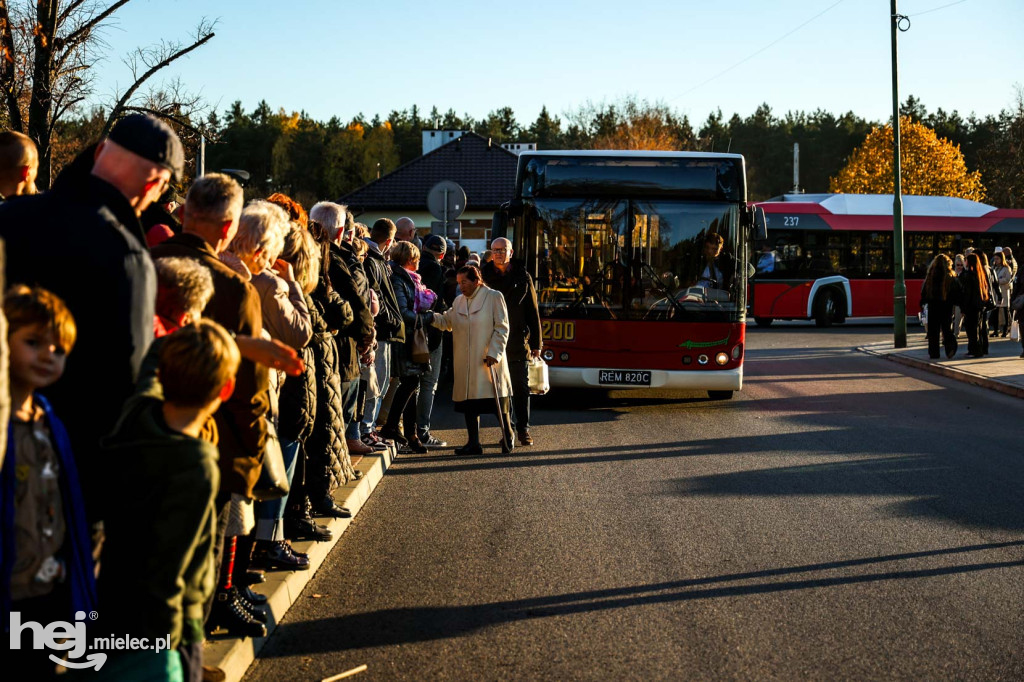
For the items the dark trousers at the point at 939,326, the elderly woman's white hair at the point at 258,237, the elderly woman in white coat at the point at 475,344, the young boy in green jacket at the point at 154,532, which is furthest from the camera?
the dark trousers at the point at 939,326

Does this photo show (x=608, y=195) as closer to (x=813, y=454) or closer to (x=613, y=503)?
(x=813, y=454)

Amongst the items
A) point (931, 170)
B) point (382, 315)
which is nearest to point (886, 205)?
point (382, 315)

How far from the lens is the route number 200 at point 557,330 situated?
46.8 feet

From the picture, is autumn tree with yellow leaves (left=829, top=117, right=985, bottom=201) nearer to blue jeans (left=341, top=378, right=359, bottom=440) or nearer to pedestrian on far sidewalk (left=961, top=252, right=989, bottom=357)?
pedestrian on far sidewalk (left=961, top=252, right=989, bottom=357)

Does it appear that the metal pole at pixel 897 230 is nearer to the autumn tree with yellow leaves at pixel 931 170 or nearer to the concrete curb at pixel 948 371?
the concrete curb at pixel 948 371

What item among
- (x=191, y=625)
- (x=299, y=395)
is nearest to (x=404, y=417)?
(x=299, y=395)

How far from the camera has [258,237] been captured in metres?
5.47

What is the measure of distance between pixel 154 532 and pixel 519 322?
8278mm

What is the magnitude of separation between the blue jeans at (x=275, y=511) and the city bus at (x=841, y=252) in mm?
28697

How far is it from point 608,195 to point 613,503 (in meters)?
6.82

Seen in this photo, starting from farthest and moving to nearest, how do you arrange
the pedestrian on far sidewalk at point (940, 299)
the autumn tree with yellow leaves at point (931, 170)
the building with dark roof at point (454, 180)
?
the autumn tree with yellow leaves at point (931, 170) → the building with dark roof at point (454, 180) → the pedestrian on far sidewalk at point (940, 299)

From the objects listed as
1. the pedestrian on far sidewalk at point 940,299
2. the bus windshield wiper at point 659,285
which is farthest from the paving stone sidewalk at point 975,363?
the bus windshield wiper at point 659,285

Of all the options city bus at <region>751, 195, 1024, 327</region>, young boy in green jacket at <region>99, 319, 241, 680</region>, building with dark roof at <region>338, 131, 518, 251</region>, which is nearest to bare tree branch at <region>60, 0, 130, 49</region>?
young boy in green jacket at <region>99, 319, 241, 680</region>

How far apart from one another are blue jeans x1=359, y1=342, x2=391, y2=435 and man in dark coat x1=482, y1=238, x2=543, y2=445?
157 cm
